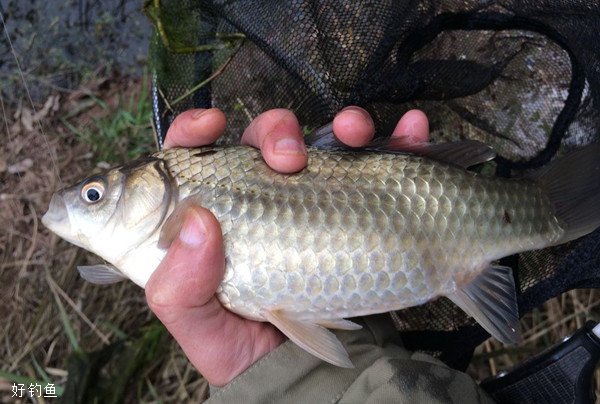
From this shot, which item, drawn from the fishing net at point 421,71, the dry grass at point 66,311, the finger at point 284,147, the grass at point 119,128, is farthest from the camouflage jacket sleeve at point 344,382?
the grass at point 119,128

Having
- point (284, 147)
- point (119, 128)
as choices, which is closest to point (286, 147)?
point (284, 147)

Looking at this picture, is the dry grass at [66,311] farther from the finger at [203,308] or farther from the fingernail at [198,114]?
the fingernail at [198,114]

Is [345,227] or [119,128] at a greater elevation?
[345,227]

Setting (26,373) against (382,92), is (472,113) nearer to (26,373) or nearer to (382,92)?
(382,92)

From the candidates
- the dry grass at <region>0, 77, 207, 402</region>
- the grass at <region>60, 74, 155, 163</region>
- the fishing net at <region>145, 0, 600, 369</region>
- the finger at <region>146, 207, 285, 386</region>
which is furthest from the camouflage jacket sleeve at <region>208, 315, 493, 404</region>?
the grass at <region>60, 74, 155, 163</region>

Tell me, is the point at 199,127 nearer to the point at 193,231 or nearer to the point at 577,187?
the point at 193,231

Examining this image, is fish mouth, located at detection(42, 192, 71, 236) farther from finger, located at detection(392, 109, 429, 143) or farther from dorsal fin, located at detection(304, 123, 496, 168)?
finger, located at detection(392, 109, 429, 143)

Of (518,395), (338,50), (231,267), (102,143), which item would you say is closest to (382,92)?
(338,50)
